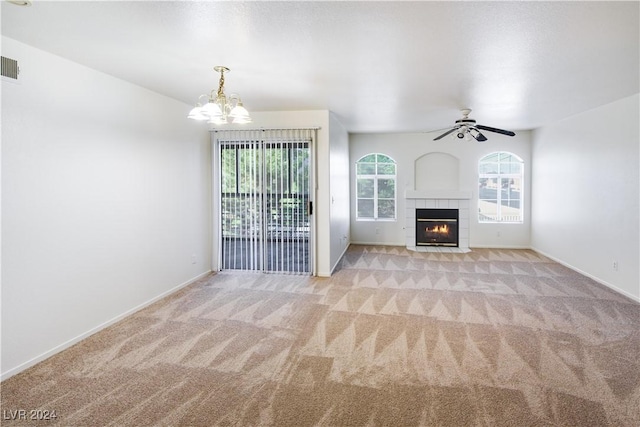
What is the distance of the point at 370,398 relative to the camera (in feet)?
7.65

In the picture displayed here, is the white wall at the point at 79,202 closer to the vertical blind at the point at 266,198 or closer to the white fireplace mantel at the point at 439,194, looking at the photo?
the vertical blind at the point at 266,198

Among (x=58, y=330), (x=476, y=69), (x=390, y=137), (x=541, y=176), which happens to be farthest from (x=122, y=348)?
(x=541, y=176)

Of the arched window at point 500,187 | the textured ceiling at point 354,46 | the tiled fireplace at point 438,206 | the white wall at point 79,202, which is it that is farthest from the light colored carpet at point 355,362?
the arched window at point 500,187

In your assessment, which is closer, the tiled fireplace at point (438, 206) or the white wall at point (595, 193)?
the white wall at point (595, 193)

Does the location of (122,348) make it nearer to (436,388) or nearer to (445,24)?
(436,388)

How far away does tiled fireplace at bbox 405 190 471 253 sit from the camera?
25.0ft

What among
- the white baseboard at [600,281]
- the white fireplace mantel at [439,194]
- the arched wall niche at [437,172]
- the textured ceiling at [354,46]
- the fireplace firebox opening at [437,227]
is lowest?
the white baseboard at [600,281]

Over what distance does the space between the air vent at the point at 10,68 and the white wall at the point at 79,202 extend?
44 millimetres

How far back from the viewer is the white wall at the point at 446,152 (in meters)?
7.45

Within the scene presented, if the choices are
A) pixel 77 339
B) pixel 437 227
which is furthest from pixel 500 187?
pixel 77 339

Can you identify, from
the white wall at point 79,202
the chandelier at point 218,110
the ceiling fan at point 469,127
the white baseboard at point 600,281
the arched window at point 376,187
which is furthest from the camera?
the arched window at point 376,187

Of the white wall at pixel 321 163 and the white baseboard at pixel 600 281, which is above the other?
the white wall at pixel 321 163

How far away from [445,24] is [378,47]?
559 millimetres

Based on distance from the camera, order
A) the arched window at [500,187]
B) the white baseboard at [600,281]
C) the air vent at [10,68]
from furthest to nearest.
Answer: the arched window at [500,187] → the white baseboard at [600,281] → the air vent at [10,68]
